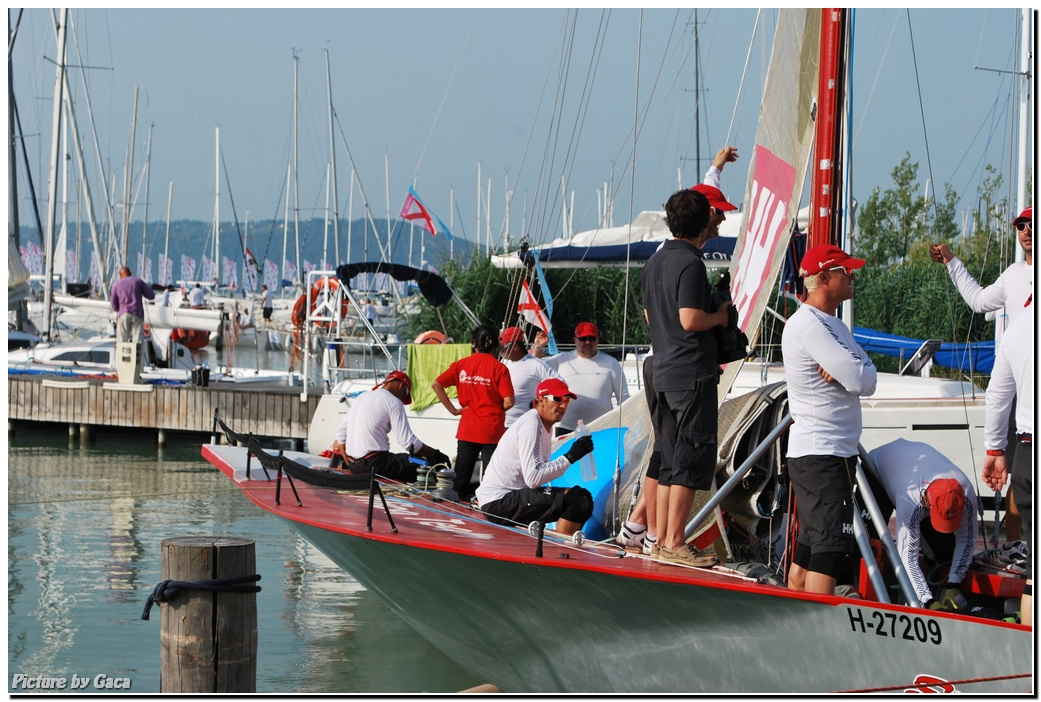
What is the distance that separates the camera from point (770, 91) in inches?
282

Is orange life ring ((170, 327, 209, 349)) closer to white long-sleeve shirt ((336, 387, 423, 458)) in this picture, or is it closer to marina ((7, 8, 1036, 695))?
marina ((7, 8, 1036, 695))

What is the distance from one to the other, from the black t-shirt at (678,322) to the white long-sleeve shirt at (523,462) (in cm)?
130

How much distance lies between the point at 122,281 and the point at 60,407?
87.6 inches

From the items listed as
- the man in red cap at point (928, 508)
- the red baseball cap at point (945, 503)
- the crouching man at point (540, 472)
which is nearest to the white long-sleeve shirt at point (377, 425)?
the crouching man at point (540, 472)

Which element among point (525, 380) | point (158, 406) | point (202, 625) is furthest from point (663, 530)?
point (158, 406)

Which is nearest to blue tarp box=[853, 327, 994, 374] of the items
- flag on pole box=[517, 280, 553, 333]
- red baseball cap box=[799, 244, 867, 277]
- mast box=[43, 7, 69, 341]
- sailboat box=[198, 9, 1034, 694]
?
flag on pole box=[517, 280, 553, 333]

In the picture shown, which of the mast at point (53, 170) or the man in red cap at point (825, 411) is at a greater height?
the mast at point (53, 170)

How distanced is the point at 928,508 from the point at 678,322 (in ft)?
4.22

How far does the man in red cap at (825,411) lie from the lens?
465 cm

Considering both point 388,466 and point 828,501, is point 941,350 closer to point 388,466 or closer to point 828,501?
point 388,466

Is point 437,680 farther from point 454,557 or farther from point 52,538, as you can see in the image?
point 52,538

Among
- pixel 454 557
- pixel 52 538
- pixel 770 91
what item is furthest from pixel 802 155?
pixel 52 538

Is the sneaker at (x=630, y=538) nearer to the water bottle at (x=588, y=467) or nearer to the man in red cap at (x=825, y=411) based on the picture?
the man in red cap at (x=825, y=411)

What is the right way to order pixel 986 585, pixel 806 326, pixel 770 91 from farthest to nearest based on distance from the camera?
pixel 770 91
pixel 986 585
pixel 806 326
